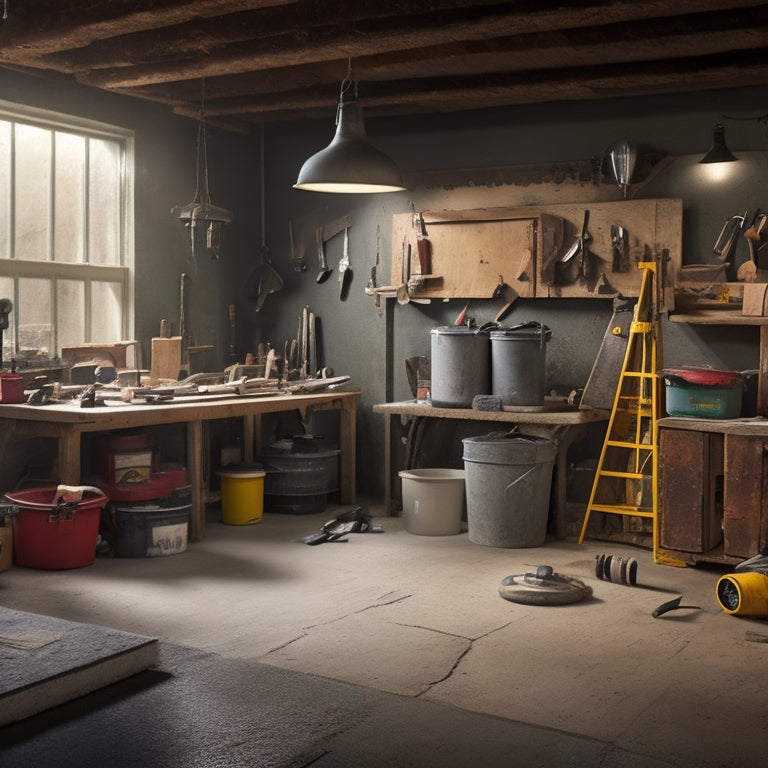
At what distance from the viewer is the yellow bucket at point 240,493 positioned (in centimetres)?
677

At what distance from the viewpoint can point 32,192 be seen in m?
6.47

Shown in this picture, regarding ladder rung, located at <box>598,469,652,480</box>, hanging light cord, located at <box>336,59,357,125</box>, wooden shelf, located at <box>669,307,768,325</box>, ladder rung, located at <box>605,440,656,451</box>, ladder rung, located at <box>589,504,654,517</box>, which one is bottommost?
ladder rung, located at <box>589,504,654,517</box>

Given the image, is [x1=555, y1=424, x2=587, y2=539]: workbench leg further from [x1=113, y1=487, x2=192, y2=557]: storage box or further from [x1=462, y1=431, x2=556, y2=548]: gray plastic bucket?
[x1=113, y1=487, x2=192, y2=557]: storage box

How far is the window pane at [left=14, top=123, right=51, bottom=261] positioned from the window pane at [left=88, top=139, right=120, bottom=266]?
37cm

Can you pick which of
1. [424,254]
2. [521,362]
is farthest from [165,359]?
[521,362]

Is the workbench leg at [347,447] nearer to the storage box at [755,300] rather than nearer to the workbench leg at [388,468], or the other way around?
the workbench leg at [388,468]

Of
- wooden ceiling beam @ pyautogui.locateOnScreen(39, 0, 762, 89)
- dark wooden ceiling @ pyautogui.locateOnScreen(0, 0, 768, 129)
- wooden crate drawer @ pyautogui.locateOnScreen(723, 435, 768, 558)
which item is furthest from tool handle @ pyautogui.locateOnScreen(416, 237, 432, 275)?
wooden crate drawer @ pyautogui.locateOnScreen(723, 435, 768, 558)

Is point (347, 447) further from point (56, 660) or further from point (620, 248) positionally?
point (56, 660)

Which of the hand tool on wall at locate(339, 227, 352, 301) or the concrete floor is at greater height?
the hand tool on wall at locate(339, 227, 352, 301)

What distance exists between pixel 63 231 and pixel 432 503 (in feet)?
9.77

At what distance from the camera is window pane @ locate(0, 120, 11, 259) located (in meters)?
6.29

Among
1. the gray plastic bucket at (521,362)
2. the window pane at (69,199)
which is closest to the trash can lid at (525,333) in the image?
the gray plastic bucket at (521,362)

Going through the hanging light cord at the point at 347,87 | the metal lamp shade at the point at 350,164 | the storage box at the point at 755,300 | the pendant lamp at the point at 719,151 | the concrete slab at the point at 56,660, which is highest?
the hanging light cord at the point at 347,87

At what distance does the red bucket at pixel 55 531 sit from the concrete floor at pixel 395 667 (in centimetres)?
10
